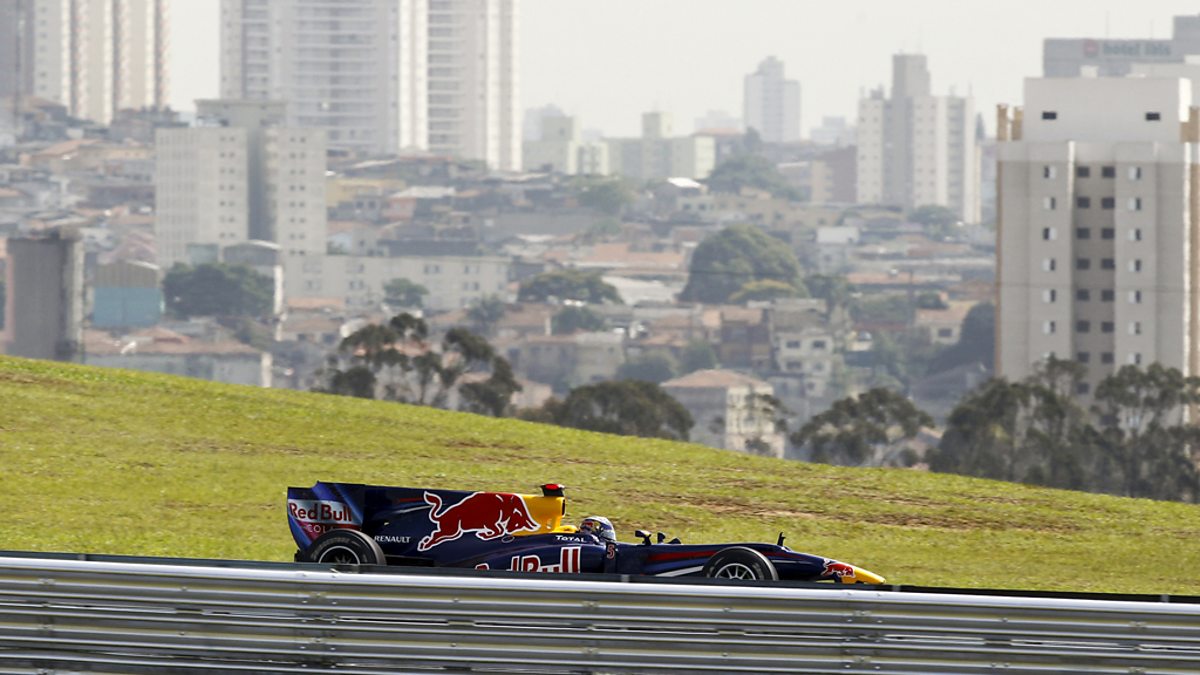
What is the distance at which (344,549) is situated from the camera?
14555mm

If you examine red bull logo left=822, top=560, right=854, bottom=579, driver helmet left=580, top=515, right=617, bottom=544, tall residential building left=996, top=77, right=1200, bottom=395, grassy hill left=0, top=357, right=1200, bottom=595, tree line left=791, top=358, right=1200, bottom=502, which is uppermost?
tall residential building left=996, top=77, right=1200, bottom=395

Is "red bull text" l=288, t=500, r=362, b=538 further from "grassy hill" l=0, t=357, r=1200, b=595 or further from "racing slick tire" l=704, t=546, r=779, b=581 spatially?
"grassy hill" l=0, t=357, r=1200, b=595

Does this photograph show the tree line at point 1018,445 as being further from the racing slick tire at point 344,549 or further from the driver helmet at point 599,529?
the racing slick tire at point 344,549

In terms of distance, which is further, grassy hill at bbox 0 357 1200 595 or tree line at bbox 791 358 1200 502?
tree line at bbox 791 358 1200 502

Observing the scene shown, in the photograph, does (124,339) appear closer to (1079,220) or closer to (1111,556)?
(1079,220)

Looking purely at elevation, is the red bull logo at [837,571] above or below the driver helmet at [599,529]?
below

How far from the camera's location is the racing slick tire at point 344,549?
14.5 m

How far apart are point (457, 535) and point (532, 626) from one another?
2.75m

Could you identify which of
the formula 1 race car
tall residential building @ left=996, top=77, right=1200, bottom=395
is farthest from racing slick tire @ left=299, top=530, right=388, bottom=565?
tall residential building @ left=996, top=77, right=1200, bottom=395

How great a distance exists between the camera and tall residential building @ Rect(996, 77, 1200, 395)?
5310 inches

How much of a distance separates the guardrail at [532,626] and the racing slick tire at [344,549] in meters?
2.18

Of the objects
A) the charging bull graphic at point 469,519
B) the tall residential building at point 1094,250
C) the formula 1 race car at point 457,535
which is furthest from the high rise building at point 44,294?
the charging bull graphic at point 469,519

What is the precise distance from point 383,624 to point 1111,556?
10.8 metres

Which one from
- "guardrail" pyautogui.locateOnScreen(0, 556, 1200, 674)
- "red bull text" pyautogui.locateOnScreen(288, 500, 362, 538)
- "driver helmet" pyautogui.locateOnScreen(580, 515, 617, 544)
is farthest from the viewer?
"red bull text" pyautogui.locateOnScreen(288, 500, 362, 538)
